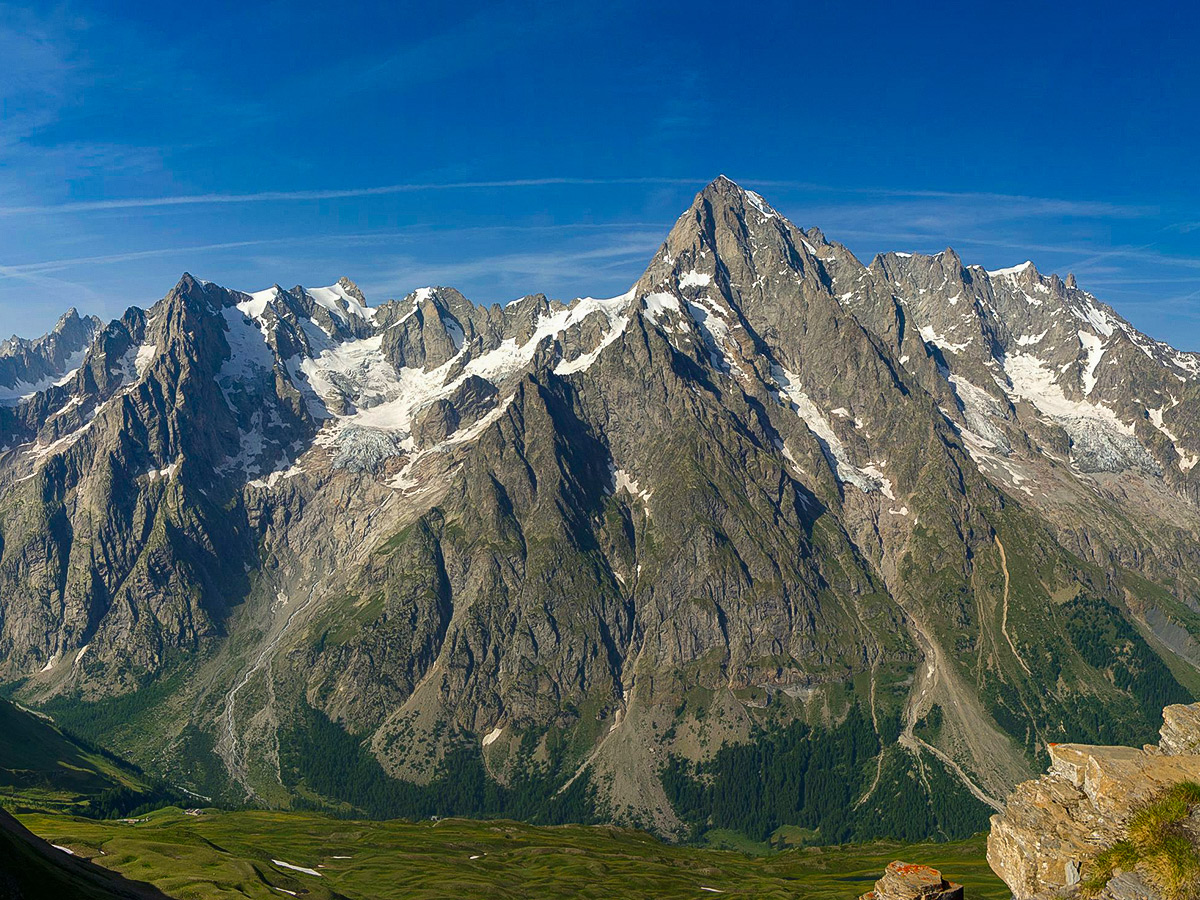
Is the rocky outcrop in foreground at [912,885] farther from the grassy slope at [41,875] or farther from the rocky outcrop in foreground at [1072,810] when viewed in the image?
the grassy slope at [41,875]

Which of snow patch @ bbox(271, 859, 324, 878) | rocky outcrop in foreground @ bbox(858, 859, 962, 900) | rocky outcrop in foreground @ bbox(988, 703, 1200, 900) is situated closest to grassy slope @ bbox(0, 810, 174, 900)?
rocky outcrop in foreground @ bbox(858, 859, 962, 900)

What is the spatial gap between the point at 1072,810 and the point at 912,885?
33.4 feet

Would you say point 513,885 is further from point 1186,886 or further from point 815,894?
point 1186,886

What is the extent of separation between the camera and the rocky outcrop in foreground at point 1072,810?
31.5m

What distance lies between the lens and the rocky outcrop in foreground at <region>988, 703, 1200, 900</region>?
103ft

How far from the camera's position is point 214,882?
439ft

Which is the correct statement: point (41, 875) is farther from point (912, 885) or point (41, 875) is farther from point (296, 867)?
point (296, 867)

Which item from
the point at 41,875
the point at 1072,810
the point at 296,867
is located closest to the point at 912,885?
the point at 1072,810

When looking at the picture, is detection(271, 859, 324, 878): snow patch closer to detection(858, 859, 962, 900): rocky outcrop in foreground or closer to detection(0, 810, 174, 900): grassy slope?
detection(0, 810, 174, 900): grassy slope

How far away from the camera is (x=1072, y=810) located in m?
34.1

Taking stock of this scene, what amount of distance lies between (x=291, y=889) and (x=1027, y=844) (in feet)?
519

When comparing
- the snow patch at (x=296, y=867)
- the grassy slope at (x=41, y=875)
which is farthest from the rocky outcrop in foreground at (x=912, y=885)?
the snow patch at (x=296, y=867)

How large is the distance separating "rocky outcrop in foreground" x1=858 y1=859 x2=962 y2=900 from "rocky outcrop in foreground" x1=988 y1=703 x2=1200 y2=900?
14.6 feet

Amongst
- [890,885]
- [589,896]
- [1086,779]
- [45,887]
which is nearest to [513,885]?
[589,896]
